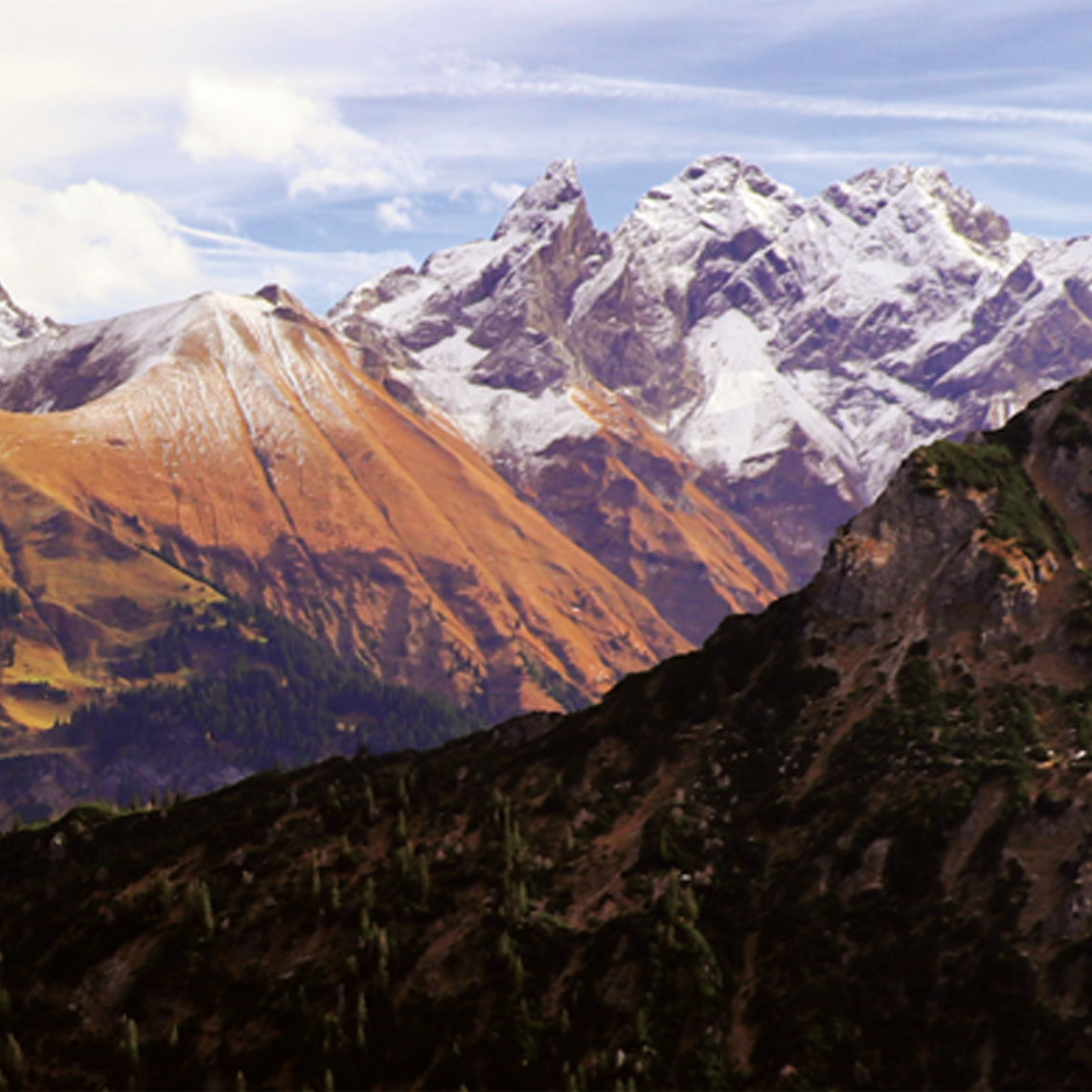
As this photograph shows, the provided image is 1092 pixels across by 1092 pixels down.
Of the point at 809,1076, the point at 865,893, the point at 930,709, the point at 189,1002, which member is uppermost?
the point at 930,709

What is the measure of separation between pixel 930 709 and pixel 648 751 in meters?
37.1

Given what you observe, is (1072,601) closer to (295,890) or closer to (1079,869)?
(1079,869)

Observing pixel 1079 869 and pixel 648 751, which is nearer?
pixel 1079 869

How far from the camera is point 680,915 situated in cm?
16438

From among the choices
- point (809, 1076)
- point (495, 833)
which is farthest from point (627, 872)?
point (809, 1076)

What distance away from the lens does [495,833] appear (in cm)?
18612

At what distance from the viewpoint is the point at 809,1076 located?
141500 millimetres

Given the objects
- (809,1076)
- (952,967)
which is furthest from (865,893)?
(809,1076)

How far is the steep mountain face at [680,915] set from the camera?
5753 inches

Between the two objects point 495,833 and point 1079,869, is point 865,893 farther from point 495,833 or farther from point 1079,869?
point 495,833

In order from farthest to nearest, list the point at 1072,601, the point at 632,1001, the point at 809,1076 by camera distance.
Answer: the point at 1072,601 < the point at 632,1001 < the point at 809,1076

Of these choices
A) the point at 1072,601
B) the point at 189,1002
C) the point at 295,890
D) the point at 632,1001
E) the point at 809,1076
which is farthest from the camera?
the point at 1072,601

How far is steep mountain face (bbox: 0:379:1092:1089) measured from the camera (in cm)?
14612

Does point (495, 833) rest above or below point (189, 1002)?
above
